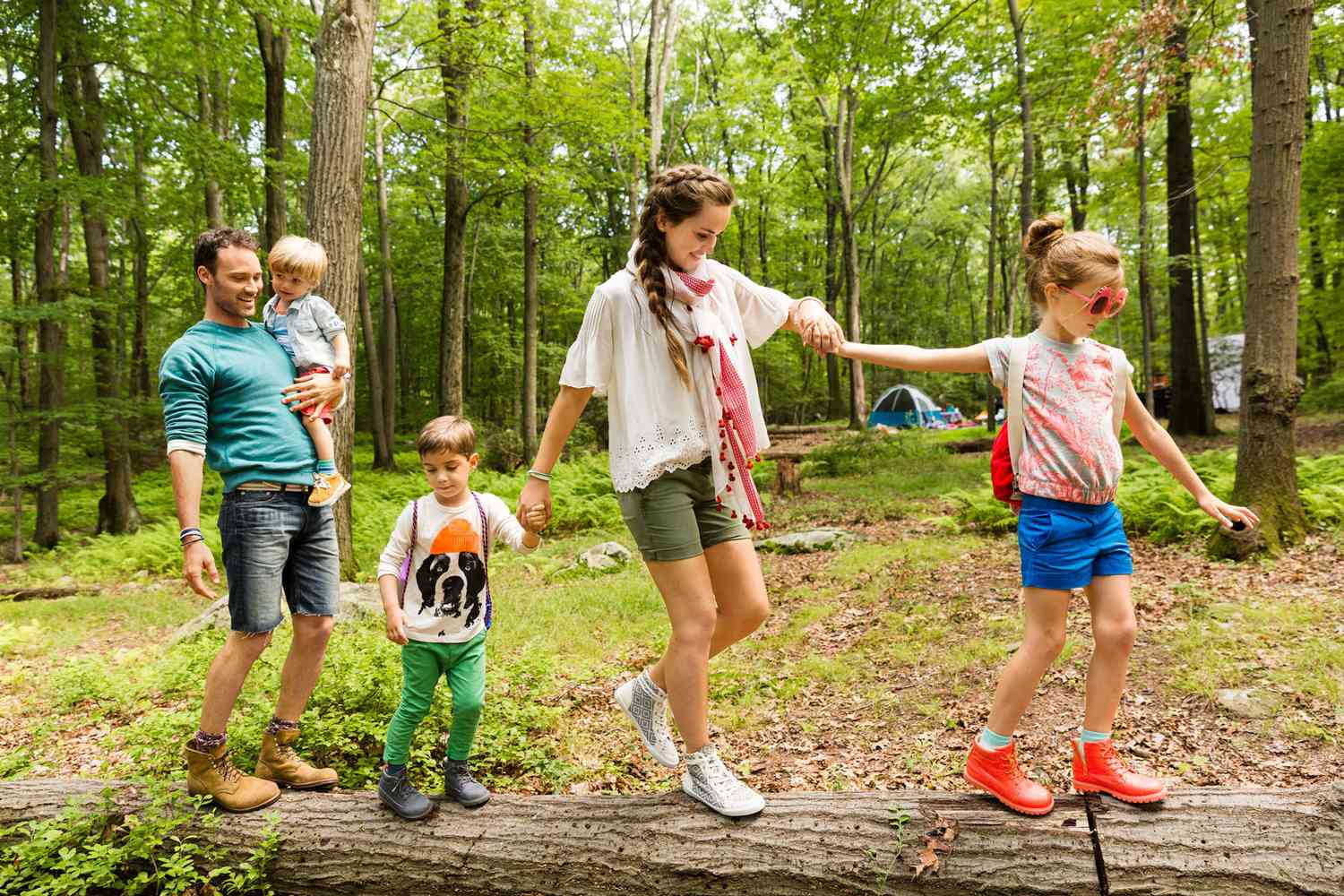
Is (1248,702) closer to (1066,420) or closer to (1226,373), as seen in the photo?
(1066,420)

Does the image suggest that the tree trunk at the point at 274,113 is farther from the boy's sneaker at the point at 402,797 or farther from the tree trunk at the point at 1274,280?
the tree trunk at the point at 1274,280

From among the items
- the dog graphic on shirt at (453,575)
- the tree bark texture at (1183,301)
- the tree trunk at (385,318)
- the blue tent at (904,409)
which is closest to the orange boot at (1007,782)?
the dog graphic on shirt at (453,575)

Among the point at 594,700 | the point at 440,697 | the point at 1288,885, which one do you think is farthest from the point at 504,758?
the point at 1288,885

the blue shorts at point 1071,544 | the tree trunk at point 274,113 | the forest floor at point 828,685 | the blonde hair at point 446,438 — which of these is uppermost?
the tree trunk at point 274,113

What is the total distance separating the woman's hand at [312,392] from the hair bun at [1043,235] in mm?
2813

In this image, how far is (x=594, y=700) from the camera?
490cm

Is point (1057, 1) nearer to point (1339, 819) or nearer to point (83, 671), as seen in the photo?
point (1339, 819)

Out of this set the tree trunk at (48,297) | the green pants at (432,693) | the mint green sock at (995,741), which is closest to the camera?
the mint green sock at (995,741)

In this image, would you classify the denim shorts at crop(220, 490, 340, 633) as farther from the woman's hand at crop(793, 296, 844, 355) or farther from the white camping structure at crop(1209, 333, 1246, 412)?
the white camping structure at crop(1209, 333, 1246, 412)

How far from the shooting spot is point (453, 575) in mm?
2947

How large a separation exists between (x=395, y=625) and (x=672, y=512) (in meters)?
1.16

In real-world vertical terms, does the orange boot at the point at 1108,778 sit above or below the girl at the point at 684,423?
below

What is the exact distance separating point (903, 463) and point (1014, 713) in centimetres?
1282

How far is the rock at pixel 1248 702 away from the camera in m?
3.89
